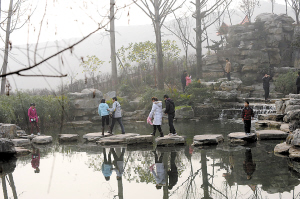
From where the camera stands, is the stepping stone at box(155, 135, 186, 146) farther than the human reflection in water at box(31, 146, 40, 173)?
Yes

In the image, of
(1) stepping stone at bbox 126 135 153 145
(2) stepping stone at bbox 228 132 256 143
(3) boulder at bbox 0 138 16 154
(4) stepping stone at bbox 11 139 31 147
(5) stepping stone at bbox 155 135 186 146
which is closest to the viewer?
(3) boulder at bbox 0 138 16 154

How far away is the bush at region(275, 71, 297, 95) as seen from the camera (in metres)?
21.7

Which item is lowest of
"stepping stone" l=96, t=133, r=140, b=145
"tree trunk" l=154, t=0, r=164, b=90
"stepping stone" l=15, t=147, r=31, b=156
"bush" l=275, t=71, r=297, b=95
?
"stepping stone" l=15, t=147, r=31, b=156

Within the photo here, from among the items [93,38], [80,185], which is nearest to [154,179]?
[80,185]

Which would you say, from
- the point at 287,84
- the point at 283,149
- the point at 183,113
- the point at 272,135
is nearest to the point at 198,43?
the point at 287,84

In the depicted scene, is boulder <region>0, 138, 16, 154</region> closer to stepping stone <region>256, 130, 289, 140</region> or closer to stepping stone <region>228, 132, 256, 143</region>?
stepping stone <region>228, 132, 256, 143</region>

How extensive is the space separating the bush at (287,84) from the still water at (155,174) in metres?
12.0

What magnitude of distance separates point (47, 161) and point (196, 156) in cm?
441

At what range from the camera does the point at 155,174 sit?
8047 mm

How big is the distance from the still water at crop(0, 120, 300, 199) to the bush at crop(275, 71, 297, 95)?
39.2ft

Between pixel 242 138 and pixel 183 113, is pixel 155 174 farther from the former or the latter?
pixel 183 113

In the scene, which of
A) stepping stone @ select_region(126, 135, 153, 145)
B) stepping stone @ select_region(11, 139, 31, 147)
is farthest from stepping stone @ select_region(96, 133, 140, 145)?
stepping stone @ select_region(11, 139, 31, 147)

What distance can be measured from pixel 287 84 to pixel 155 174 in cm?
1651

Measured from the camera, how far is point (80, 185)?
24.1 ft
